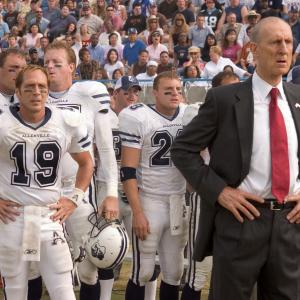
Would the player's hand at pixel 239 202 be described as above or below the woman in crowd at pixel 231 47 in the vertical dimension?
below

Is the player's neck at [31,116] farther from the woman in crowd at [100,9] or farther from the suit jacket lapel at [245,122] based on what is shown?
the woman in crowd at [100,9]

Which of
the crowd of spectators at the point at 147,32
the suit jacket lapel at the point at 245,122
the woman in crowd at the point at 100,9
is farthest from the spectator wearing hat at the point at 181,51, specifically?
the suit jacket lapel at the point at 245,122

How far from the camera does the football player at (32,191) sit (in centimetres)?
418

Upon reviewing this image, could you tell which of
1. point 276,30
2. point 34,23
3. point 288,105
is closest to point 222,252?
point 288,105

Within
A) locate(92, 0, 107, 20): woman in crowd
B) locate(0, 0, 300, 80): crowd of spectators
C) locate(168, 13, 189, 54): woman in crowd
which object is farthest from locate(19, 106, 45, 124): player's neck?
locate(92, 0, 107, 20): woman in crowd

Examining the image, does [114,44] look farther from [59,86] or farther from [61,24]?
[59,86]

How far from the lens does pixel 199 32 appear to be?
45.6ft

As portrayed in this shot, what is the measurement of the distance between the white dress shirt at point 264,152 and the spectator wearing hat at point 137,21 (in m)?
11.7

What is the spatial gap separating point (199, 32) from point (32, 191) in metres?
10.1

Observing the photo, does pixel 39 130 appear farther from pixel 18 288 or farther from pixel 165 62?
pixel 165 62

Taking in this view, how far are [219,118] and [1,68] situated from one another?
2.05 metres

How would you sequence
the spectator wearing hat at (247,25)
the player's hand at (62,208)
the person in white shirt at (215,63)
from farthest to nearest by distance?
the spectator wearing hat at (247,25) < the person in white shirt at (215,63) < the player's hand at (62,208)

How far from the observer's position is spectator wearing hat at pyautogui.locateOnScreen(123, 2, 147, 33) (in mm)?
15203

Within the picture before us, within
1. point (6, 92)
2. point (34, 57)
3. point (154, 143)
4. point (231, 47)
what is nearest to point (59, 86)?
point (6, 92)
